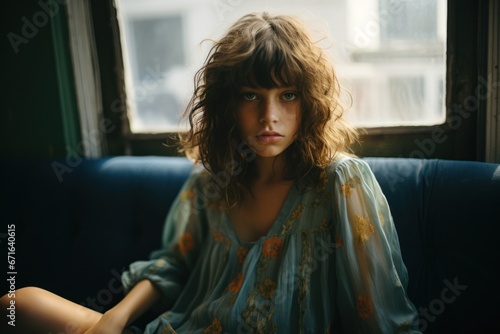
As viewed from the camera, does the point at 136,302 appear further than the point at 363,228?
Yes

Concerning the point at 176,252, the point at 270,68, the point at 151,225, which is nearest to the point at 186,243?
the point at 176,252

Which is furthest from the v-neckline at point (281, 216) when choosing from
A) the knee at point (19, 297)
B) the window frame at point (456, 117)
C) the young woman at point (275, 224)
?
the knee at point (19, 297)

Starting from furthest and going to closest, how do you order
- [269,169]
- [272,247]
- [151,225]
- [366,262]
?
[151,225] → [269,169] → [272,247] → [366,262]

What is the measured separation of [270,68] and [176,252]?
58 cm

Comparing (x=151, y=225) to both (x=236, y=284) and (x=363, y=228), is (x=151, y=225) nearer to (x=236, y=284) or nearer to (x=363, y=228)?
(x=236, y=284)

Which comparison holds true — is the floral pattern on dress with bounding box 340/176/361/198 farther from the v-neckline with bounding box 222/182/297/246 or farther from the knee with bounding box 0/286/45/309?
the knee with bounding box 0/286/45/309

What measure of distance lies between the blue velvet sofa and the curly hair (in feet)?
0.61

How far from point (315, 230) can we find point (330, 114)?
28cm

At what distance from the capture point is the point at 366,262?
2.70 feet

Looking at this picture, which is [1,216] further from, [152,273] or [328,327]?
[328,327]

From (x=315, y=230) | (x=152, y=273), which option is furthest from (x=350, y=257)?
A: (x=152, y=273)

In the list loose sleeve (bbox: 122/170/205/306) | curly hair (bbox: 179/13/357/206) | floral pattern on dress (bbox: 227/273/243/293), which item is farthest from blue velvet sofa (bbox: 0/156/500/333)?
floral pattern on dress (bbox: 227/273/243/293)

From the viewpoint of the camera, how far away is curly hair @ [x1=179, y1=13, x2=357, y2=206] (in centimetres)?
86

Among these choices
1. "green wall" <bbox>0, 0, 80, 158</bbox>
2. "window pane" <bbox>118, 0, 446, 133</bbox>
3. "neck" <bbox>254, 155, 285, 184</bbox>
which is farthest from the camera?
"green wall" <bbox>0, 0, 80, 158</bbox>
